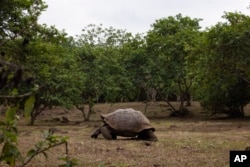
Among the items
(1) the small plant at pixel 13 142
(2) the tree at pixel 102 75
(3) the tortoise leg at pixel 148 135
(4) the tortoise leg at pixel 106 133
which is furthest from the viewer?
(2) the tree at pixel 102 75

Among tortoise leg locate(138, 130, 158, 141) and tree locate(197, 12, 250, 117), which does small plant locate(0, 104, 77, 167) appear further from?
tree locate(197, 12, 250, 117)

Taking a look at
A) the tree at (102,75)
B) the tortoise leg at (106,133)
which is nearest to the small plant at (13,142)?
the tortoise leg at (106,133)

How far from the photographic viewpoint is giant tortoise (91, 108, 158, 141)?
15.0m

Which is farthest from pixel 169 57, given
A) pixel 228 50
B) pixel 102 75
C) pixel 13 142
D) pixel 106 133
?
pixel 13 142

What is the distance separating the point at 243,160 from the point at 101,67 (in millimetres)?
27904

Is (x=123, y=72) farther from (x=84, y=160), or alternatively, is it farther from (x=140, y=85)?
(x=84, y=160)

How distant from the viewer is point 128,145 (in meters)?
13.4

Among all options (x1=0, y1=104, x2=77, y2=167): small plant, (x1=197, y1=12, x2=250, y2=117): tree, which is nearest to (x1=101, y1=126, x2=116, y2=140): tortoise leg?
(x1=197, y1=12, x2=250, y2=117): tree

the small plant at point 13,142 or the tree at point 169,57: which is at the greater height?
the tree at point 169,57

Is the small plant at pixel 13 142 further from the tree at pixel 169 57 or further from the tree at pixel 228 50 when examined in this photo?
the tree at pixel 169 57

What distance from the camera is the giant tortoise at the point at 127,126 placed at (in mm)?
14969

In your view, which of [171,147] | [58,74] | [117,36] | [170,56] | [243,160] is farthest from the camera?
[117,36]

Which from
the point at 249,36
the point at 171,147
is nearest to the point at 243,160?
the point at 171,147

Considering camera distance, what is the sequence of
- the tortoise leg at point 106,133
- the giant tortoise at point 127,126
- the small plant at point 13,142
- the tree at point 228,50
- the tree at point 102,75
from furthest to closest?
the tree at point 102,75 < the tree at point 228,50 < the tortoise leg at point 106,133 < the giant tortoise at point 127,126 < the small plant at point 13,142
